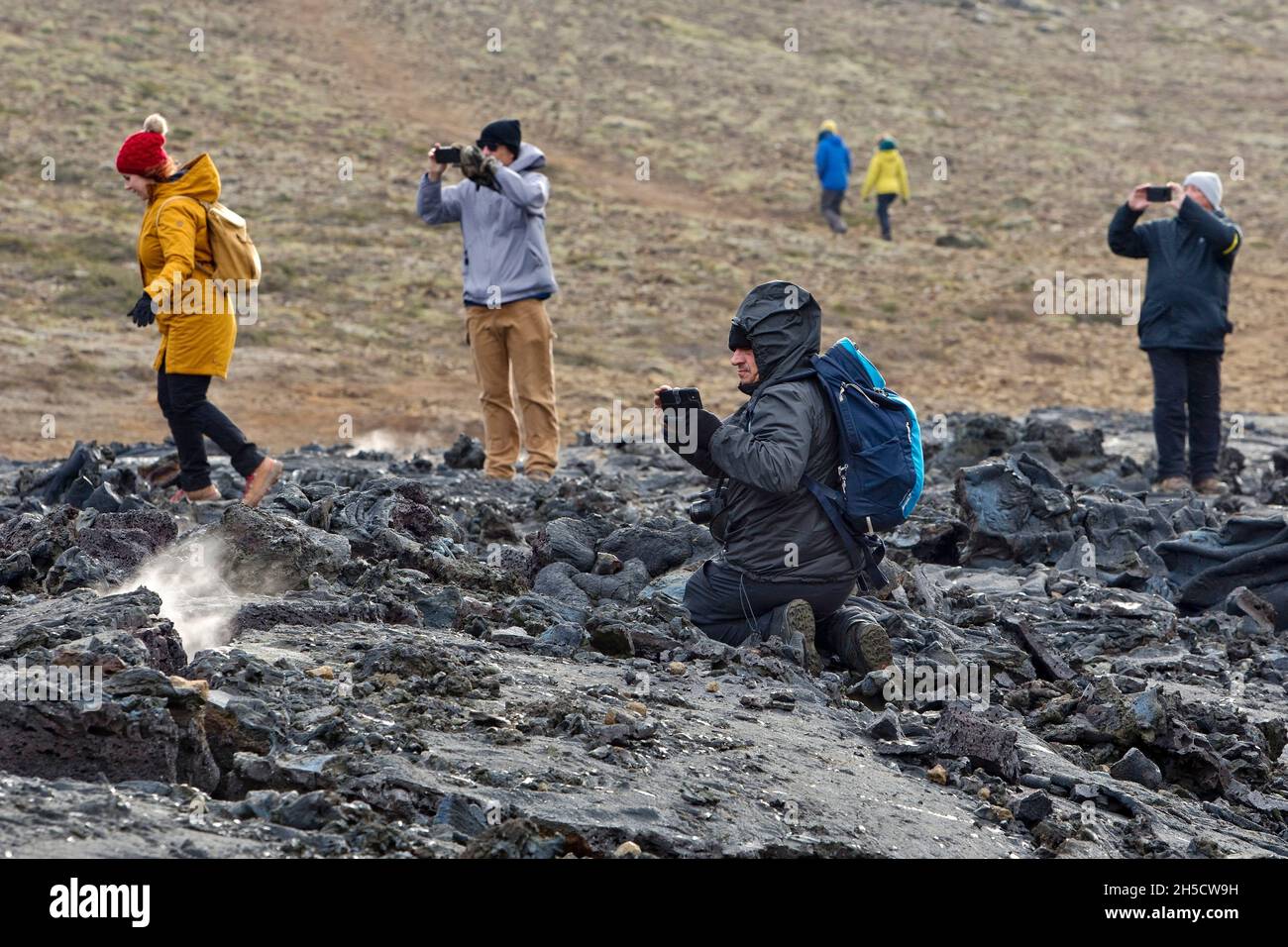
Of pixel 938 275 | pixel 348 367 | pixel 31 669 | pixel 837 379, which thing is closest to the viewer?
pixel 31 669

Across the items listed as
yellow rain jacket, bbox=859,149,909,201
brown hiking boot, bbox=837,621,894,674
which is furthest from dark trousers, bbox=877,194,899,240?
brown hiking boot, bbox=837,621,894,674

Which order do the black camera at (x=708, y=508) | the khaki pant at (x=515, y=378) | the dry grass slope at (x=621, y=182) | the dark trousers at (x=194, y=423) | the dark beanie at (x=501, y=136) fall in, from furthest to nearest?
the dry grass slope at (x=621, y=182)
the khaki pant at (x=515, y=378)
the dark beanie at (x=501, y=136)
the dark trousers at (x=194, y=423)
the black camera at (x=708, y=508)

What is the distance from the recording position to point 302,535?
6.63 meters

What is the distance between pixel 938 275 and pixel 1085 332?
259cm

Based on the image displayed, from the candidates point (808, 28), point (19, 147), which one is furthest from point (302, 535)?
point (808, 28)

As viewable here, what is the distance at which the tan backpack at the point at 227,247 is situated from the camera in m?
8.09

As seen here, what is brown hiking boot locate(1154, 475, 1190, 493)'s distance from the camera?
436 inches

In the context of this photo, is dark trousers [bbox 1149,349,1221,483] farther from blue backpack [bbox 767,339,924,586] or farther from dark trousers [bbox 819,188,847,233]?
dark trousers [bbox 819,188,847,233]

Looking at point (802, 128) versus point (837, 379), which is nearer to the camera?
point (837, 379)

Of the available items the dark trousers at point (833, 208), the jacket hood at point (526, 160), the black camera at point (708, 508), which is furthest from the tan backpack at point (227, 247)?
the dark trousers at point (833, 208)

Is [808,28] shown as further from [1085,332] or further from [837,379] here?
[837,379]

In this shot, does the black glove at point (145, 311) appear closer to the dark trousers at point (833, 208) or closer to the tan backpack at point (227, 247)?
the tan backpack at point (227, 247)

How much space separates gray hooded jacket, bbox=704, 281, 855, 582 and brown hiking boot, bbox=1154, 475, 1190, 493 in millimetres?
5593

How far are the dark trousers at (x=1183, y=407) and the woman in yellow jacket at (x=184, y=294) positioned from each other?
19.4ft
